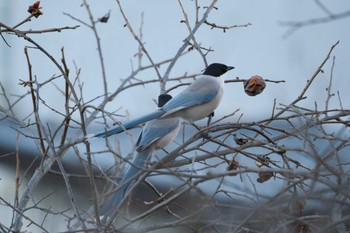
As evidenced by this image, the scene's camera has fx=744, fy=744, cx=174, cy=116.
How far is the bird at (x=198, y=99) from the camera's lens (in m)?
3.69

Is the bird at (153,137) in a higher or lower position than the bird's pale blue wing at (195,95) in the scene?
lower

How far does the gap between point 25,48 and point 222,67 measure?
4.40ft

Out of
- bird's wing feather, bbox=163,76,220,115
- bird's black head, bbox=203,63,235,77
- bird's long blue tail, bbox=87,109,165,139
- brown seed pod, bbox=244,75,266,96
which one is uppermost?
bird's black head, bbox=203,63,235,77

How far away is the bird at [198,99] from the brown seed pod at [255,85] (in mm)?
374

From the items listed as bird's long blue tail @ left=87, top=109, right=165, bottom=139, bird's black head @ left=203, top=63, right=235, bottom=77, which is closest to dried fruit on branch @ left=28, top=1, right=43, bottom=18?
bird's long blue tail @ left=87, top=109, right=165, bottom=139

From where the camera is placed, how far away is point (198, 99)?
12.6 feet

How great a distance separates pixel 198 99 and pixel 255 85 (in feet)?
1.45

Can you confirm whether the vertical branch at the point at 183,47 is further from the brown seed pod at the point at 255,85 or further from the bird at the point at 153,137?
the brown seed pod at the point at 255,85

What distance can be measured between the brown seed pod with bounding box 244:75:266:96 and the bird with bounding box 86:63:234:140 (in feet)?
1.23

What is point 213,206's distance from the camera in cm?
234

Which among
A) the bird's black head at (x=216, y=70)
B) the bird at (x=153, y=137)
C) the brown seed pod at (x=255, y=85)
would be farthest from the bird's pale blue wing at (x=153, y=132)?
the bird's black head at (x=216, y=70)

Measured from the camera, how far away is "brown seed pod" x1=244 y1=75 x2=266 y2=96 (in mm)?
3494

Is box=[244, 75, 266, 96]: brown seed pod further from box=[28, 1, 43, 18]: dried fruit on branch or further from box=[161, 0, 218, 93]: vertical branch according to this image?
box=[28, 1, 43, 18]: dried fruit on branch

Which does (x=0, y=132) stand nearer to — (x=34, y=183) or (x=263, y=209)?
(x=34, y=183)
